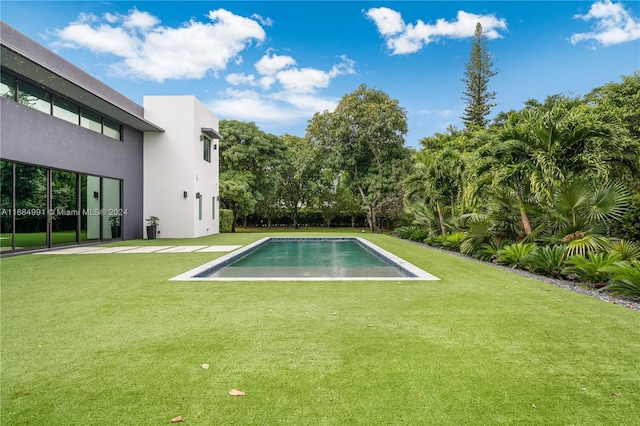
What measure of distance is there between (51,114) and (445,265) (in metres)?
11.6

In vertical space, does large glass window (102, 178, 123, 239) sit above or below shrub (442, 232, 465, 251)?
above

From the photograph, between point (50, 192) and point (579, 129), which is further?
point (50, 192)

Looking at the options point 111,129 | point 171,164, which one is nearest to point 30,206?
point 111,129

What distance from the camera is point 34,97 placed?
9891 millimetres

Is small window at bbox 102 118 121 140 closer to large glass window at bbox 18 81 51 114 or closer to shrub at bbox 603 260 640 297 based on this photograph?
large glass window at bbox 18 81 51 114

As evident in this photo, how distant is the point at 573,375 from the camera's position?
2.62 metres

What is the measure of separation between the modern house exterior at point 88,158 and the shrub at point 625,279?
11629 millimetres

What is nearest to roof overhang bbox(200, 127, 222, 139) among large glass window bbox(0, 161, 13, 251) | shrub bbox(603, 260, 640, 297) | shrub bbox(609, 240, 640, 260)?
large glass window bbox(0, 161, 13, 251)

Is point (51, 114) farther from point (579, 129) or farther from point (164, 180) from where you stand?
point (579, 129)

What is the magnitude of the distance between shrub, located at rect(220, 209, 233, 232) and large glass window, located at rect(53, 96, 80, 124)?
11.0 meters

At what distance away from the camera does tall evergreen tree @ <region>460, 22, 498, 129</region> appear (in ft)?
98.6

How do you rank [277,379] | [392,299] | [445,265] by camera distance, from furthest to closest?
[445,265]
[392,299]
[277,379]

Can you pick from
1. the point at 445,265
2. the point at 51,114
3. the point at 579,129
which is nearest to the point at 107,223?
the point at 51,114

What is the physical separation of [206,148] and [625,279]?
17.7 meters
